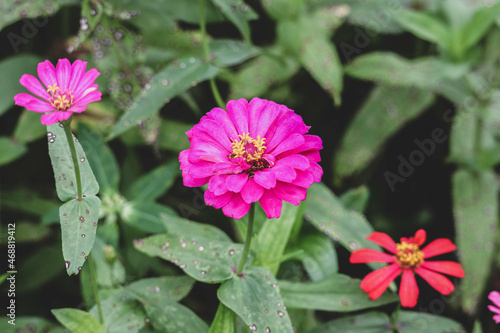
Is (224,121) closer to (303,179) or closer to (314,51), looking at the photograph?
(303,179)

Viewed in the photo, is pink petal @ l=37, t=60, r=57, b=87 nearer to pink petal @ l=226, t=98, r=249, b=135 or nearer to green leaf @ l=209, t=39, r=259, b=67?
pink petal @ l=226, t=98, r=249, b=135

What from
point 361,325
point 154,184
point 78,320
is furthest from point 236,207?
point 154,184

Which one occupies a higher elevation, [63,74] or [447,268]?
[63,74]

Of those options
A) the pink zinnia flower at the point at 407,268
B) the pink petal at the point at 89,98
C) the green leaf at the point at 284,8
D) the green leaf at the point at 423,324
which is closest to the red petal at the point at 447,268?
the pink zinnia flower at the point at 407,268

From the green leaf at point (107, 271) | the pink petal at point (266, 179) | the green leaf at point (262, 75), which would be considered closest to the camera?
the pink petal at point (266, 179)

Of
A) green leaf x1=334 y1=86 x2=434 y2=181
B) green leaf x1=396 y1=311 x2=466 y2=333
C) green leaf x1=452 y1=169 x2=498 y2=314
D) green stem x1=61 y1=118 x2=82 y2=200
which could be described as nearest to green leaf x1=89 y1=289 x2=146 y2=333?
green stem x1=61 y1=118 x2=82 y2=200

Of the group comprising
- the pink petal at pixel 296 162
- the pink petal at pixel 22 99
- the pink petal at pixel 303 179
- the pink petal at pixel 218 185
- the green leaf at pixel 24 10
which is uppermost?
the green leaf at pixel 24 10

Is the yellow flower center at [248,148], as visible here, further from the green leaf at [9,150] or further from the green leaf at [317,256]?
the green leaf at [9,150]
